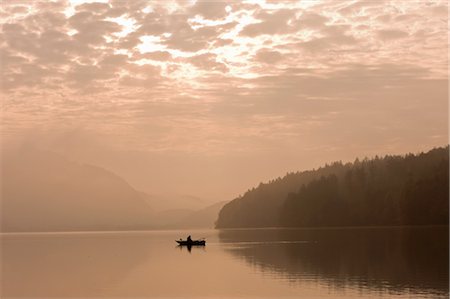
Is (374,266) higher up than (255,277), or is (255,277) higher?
(374,266)

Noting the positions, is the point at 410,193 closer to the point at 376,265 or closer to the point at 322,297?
the point at 376,265

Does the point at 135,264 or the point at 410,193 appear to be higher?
the point at 410,193

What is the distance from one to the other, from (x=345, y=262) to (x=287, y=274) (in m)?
15.5

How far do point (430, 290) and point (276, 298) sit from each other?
42.9 feet

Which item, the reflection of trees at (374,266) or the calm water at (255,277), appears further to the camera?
the reflection of trees at (374,266)

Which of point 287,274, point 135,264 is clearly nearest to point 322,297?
point 287,274

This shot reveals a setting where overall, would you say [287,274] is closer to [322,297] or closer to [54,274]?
[322,297]

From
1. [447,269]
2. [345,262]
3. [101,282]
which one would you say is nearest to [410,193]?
[345,262]

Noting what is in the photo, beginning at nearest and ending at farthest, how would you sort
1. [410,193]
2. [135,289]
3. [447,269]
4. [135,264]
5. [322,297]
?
[322,297] → [135,289] → [447,269] → [135,264] → [410,193]

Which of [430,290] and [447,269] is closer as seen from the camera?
[430,290]

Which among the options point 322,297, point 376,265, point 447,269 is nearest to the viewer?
point 322,297

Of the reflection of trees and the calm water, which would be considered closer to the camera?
the calm water

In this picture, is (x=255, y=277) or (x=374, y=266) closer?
(x=255, y=277)

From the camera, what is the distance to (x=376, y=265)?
74.6 m
